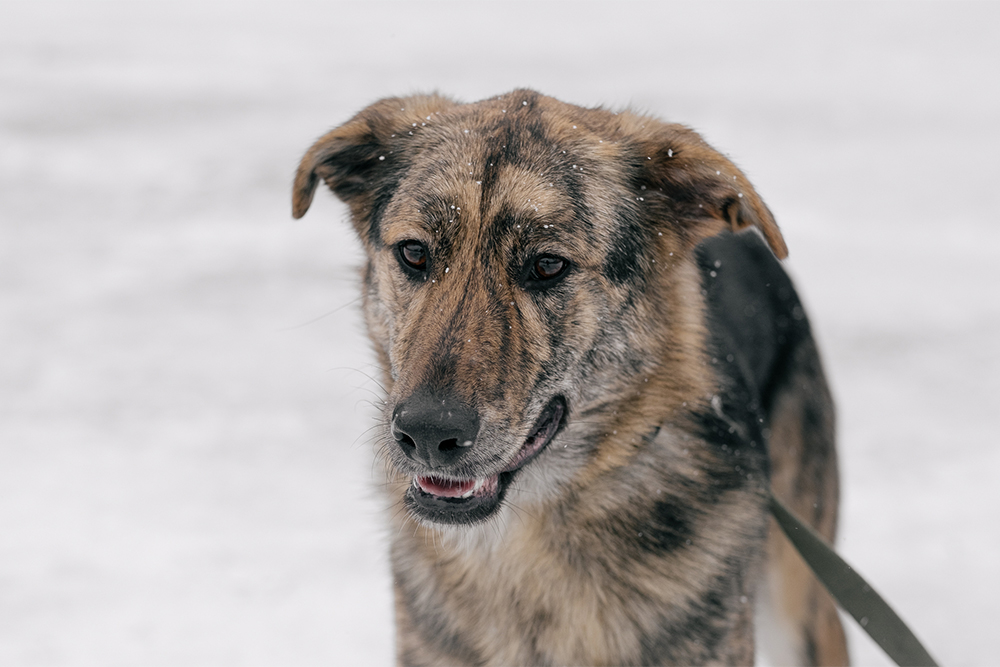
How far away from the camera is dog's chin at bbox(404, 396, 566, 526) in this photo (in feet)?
8.27

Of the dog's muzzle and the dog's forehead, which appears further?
the dog's forehead

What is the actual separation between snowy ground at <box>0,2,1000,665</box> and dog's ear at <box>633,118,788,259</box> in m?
1.33

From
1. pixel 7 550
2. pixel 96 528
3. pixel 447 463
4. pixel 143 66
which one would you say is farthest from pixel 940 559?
pixel 143 66

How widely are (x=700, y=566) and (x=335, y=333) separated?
3502 mm

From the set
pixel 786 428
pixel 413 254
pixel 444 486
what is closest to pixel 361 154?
pixel 413 254

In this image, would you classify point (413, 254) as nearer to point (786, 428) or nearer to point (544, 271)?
point (544, 271)

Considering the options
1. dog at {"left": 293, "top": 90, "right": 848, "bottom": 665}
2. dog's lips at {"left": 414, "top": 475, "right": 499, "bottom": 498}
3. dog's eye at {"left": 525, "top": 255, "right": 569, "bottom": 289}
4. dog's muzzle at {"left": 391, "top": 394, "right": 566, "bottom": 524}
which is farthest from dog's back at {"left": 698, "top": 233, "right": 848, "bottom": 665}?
dog's lips at {"left": 414, "top": 475, "right": 499, "bottom": 498}

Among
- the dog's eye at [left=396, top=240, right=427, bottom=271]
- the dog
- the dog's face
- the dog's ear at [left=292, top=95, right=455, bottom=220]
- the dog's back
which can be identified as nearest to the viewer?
the dog's face

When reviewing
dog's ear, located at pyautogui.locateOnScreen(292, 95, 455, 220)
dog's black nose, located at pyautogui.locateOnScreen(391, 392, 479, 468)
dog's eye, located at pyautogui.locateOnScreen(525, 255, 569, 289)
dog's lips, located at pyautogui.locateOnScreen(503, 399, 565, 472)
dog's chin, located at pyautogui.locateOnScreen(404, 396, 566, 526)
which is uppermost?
dog's ear, located at pyautogui.locateOnScreen(292, 95, 455, 220)

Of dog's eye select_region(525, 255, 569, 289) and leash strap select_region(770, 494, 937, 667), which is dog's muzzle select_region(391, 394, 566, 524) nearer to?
dog's eye select_region(525, 255, 569, 289)

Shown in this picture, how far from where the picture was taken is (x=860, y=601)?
2688 millimetres

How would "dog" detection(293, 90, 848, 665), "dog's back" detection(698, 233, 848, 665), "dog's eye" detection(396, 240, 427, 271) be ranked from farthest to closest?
"dog's back" detection(698, 233, 848, 665)
"dog's eye" detection(396, 240, 427, 271)
"dog" detection(293, 90, 848, 665)

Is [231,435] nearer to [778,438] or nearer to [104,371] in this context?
[104,371]

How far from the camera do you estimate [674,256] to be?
291cm
